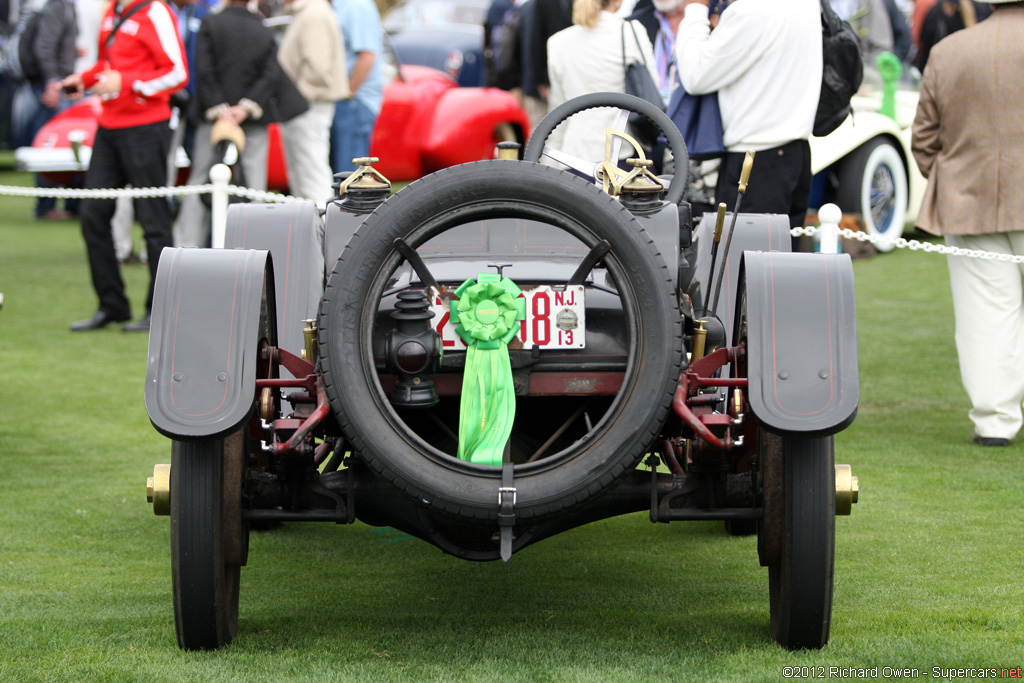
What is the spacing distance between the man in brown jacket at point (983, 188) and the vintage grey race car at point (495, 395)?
2.79m

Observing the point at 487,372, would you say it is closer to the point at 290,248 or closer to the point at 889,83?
the point at 290,248

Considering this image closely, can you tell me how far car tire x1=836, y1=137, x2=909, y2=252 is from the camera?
1115cm

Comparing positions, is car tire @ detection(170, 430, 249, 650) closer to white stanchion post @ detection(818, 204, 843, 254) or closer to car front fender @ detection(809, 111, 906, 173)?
white stanchion post @ detection(818, 204, 843, 254)

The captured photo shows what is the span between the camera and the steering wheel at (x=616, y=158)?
4.59m

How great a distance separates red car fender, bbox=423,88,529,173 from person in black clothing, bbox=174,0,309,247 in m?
4.42

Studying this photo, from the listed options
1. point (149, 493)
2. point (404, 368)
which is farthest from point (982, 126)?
point (149, 493)

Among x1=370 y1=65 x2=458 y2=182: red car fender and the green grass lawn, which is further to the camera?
x1=370 y1=65 x2=458 y2=182: red car fender

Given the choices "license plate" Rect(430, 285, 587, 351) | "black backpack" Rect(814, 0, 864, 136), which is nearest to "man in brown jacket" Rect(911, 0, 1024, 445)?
"black backpack" Rect(814, 0, 864, 136)

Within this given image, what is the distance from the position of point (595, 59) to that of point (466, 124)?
637 centimetres

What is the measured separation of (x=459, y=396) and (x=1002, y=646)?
158cm

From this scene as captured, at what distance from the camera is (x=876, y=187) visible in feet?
37.5

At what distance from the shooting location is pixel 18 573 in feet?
14.1

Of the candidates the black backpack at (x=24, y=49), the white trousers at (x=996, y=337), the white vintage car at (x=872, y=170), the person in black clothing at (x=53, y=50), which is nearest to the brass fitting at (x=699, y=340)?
the white trousers at (x=996, y=337)

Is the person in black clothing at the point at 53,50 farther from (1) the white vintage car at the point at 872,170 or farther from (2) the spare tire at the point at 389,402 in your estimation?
(2) the spare tire at the point at 389,402
